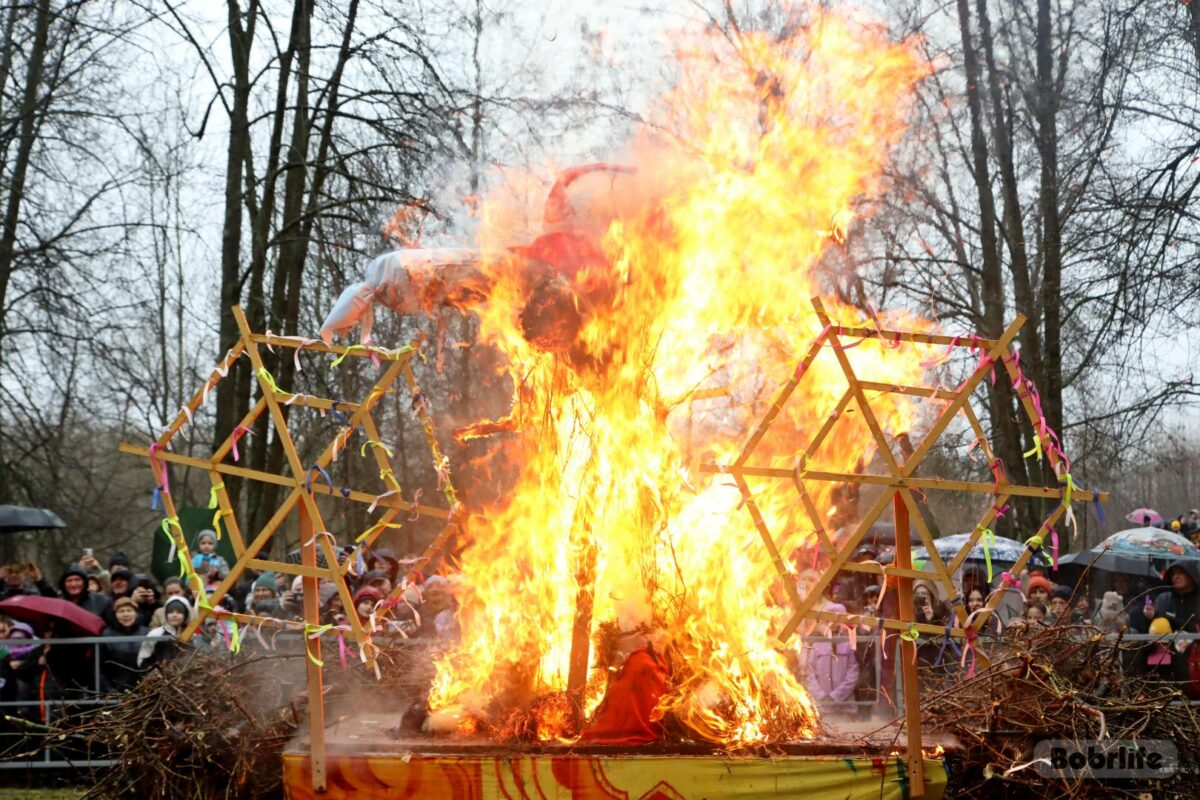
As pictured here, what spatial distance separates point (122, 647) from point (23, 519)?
18.0 ft

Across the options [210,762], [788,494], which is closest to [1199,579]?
[788,494]

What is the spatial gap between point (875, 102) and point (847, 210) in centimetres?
71

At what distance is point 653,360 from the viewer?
276 inches

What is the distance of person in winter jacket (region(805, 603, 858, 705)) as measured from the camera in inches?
346

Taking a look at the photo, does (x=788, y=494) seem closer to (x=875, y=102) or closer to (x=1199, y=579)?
(x=875, y=102)

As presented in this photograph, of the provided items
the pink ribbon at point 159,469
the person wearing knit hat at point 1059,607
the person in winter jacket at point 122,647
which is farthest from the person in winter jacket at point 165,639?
the person wearing knit hat at point 1059,607

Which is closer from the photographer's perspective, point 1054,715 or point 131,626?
point 1054,715

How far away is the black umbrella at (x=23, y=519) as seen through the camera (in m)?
14.1

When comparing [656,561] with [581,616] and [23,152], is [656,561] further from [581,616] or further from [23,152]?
[23,152]

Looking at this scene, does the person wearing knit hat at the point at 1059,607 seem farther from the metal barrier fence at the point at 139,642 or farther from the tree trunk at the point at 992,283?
the tree trunk at the point at 992,283

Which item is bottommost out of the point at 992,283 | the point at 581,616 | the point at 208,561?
the point at 581,616

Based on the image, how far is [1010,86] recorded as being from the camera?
49.2 feet

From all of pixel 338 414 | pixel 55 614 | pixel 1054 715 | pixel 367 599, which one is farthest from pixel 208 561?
pixel 1054 715

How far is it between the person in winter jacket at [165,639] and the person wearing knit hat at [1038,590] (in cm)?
690
